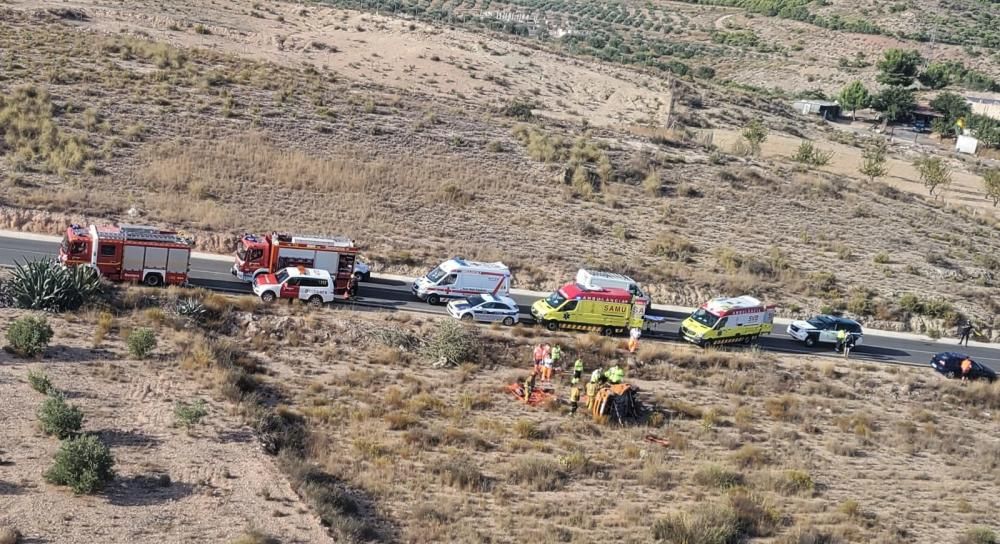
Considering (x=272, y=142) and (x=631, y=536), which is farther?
(x=272, y=142)

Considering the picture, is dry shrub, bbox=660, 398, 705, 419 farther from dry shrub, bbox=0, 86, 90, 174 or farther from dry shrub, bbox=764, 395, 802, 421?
dry shrub, bbox=0, 86, 90, 174

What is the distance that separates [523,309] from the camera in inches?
1687

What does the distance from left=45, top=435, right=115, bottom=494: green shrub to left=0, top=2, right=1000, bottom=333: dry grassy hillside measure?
23752 mm

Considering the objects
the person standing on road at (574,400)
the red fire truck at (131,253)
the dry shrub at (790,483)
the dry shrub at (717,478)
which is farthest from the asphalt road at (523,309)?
the dry shrub at (717,478)

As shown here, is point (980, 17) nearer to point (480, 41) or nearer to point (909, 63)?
point (909, 63)

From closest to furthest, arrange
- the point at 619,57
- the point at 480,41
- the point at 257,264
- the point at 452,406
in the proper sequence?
the point at 452,406
the point at 257,264
the point at 480,41
the point at 619,57

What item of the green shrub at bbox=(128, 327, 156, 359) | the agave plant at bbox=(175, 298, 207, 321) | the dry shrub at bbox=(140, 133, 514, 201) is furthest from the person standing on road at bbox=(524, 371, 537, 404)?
the dry shrub at bbox=(140, 133, 514, 201)

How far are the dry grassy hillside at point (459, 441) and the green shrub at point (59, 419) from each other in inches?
16.9

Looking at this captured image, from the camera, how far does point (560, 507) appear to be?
86.0 feet

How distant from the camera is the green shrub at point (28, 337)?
28906 millimetres

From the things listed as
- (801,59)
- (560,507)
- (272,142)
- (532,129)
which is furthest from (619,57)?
(560,507)

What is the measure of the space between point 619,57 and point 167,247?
266 ft

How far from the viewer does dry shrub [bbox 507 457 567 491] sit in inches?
1077

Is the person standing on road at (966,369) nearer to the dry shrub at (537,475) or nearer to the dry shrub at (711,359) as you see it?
the dry shrub at (711,359)
